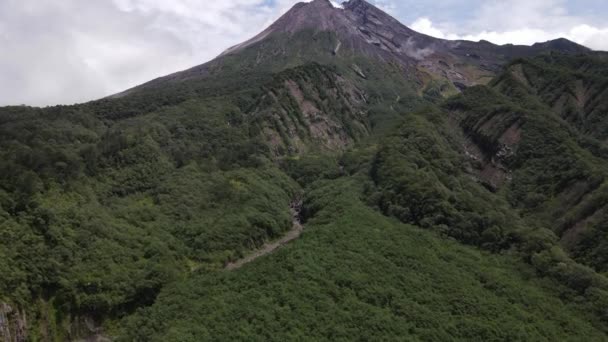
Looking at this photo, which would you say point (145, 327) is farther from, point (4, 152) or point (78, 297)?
point (4, 152)

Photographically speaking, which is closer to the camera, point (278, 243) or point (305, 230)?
point (305, 230)

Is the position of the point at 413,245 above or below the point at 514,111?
below

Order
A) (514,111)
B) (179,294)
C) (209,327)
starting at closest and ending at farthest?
(209,327)
(179,294)
(514,111)

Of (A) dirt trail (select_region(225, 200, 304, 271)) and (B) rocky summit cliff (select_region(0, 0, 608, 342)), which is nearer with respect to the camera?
(B) rocky summit cliff (select_region(0, 0, 608, 342))

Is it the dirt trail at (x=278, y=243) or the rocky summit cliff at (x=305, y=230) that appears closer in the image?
the rocky summit cliff at (x=305, y=230)

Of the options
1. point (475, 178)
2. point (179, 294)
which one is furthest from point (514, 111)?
point (179, 294)

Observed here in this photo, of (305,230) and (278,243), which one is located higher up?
(305,230)

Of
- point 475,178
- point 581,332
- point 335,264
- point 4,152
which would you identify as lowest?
point 581,332

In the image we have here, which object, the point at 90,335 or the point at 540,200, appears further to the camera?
the point at 540,200
